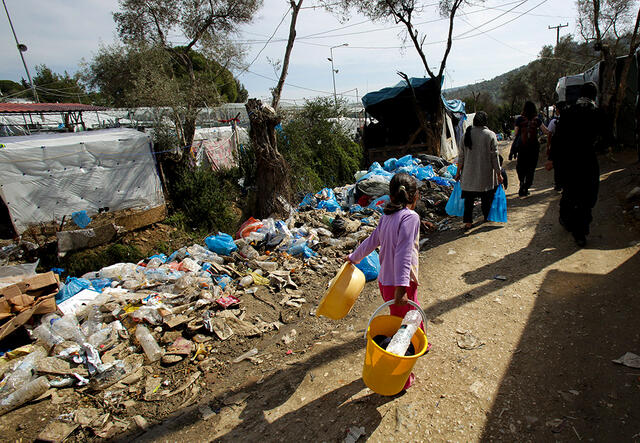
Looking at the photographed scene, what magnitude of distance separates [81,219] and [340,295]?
6169 millimetres

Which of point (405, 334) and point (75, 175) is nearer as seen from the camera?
point (405, 334)

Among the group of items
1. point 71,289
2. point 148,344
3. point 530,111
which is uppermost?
point 530,111

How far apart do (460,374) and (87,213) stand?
23.1ft

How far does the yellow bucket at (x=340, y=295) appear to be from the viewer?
7.40ft

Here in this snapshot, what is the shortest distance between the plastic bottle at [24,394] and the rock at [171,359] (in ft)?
2.78

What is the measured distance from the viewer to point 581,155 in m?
3.70

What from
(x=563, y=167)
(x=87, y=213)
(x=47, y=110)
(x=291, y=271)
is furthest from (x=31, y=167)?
(x=47, y=110)

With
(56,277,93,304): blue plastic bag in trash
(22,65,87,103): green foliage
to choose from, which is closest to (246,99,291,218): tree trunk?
(56,277,93,304): blue plastic bag in trash

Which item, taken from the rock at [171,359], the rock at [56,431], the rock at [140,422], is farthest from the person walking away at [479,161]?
the rock at [56,431]

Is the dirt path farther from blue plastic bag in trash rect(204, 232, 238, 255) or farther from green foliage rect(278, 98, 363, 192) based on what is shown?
green foliage rect(278, 98, 363, 192)

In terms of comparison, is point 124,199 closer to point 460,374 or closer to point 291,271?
point 291,271

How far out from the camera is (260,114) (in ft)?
22.7

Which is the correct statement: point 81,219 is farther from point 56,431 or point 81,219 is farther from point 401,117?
point 401,117

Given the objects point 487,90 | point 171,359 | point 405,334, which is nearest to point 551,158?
point 405,334
